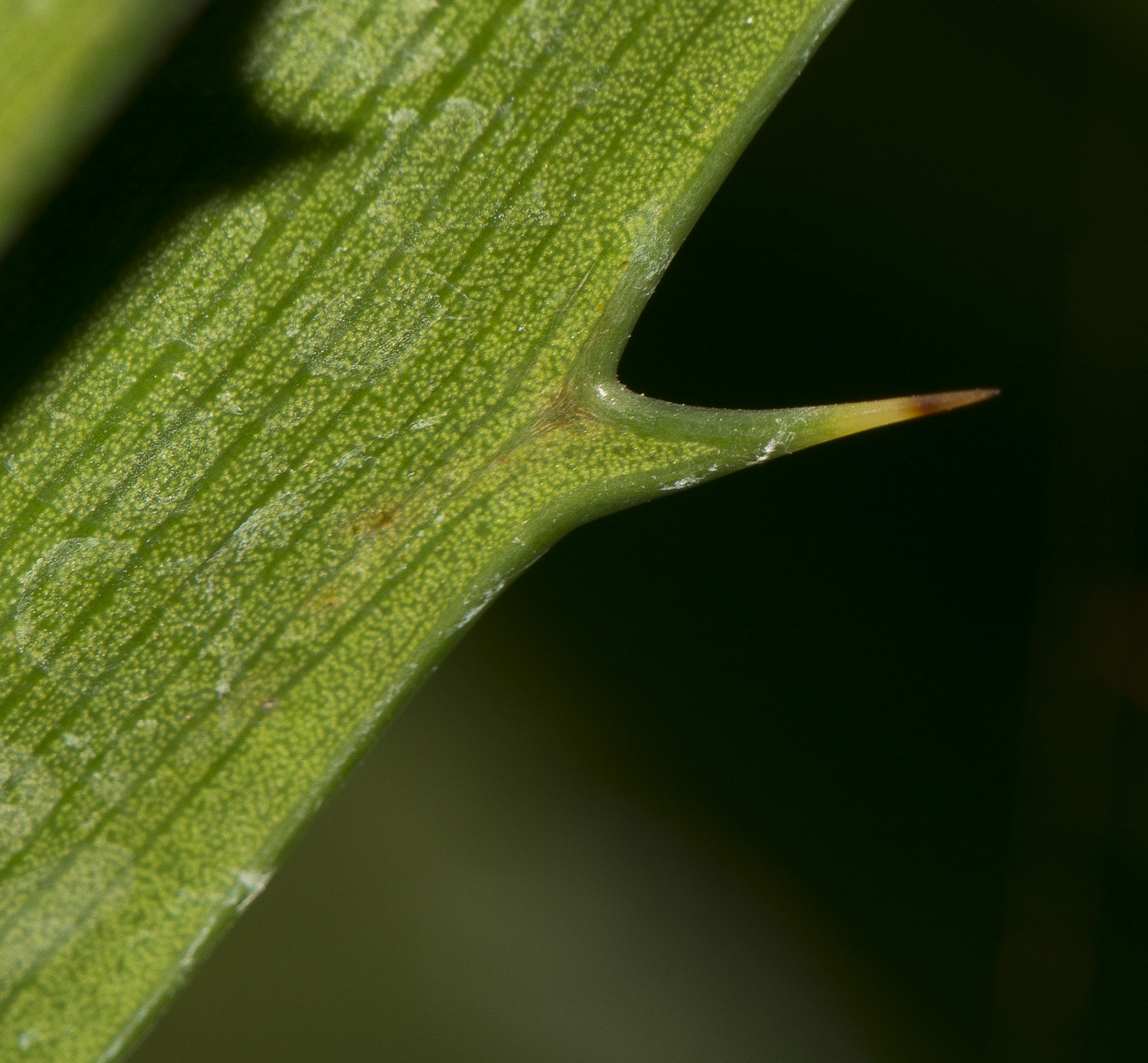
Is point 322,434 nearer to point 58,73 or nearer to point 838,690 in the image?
point 58,73

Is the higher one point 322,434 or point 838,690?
point 322,434

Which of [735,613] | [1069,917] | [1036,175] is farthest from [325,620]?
[1069,917]

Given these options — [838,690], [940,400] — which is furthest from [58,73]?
[838,690]

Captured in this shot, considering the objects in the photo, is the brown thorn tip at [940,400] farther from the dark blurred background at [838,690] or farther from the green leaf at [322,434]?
the dark blurred background at [838,690]

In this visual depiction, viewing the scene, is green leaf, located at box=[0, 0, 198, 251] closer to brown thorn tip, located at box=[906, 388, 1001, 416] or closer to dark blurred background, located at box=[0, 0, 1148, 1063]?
brown thorn tip, located at box=[906, 388, 1001, 416]

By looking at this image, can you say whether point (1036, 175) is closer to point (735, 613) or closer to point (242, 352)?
point (735, 613)

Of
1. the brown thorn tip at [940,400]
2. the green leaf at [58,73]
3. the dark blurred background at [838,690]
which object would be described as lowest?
the dark blurred background at [838,690]

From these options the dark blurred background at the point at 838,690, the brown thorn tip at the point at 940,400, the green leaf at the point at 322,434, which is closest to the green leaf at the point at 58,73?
the green leaf at the point at 322,434
